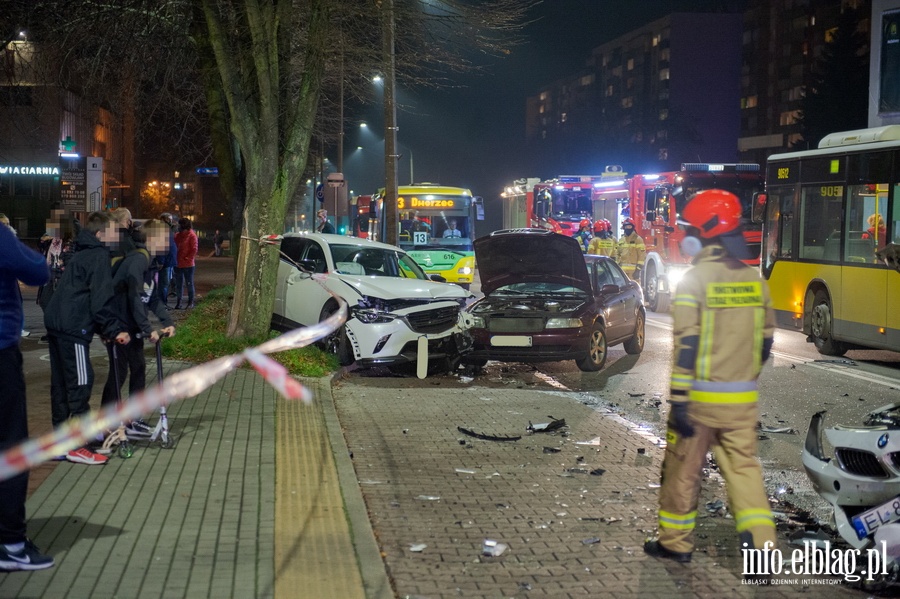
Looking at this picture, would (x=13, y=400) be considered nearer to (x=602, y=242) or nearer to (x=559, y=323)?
(x=559, y=323)

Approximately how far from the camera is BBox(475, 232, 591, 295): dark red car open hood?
47.0 feet

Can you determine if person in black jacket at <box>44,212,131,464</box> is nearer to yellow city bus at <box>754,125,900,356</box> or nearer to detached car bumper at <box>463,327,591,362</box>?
detached car bumper at <box>463,327,591,362</box>

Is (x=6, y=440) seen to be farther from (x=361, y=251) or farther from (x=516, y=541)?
(x=361, y=251)

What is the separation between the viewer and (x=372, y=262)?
49.9 feet

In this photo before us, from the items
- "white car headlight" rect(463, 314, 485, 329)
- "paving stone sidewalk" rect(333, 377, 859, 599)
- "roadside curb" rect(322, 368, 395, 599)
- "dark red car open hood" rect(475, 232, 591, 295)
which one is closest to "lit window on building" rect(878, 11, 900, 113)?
"dark red car open hood" rect(475, 232, 591, 295)

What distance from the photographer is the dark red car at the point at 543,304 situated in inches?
527

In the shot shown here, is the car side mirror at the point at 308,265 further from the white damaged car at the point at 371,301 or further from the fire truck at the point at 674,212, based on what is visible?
the fire truck at the point at 674,212

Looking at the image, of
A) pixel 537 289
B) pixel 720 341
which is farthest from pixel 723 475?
pixel 537 289

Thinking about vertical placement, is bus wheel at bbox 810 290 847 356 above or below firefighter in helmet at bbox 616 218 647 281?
below

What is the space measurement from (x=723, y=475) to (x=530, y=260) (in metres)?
9.20

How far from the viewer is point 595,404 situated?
1167 centimetres

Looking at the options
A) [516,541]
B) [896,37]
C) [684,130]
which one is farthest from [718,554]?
[684,130]

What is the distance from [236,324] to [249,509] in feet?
27.2

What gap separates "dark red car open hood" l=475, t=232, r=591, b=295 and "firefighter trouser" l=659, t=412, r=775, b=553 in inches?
342
